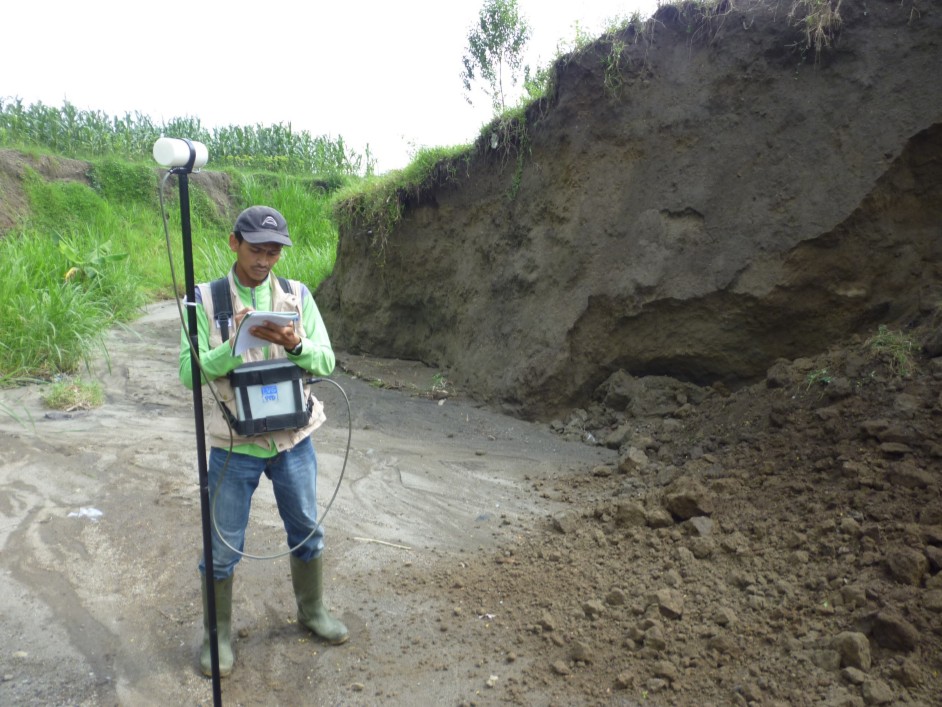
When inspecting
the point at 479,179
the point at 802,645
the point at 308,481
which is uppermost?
the point at 479,179

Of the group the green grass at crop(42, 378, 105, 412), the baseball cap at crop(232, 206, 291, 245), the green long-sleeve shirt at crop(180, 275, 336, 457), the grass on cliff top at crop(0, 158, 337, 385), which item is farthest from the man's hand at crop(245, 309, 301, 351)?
the grass on cliff top at crop(0, 158, 337, 385)

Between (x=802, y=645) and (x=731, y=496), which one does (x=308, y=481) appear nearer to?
(x=802, y=645)

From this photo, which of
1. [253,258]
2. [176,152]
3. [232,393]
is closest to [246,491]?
[232,393]

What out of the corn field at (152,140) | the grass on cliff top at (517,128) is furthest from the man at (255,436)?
the corn field at (152,140)

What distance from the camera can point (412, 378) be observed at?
784 centimetres

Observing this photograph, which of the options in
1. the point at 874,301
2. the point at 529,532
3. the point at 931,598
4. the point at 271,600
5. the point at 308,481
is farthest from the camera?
the point at 874,301

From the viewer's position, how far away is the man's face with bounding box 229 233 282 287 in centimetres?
282

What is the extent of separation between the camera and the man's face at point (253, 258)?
9.26 feet

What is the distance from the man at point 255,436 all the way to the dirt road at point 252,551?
327 millimetres

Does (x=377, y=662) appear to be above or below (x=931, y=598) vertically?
below

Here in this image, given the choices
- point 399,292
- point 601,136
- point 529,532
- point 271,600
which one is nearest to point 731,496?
point 529,532

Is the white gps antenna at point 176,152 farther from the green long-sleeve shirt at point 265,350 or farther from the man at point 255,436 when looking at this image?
the green long-sleeve shirt at point 265,350

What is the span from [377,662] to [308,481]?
82 centimetres

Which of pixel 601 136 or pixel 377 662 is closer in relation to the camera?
pixel 377 662
